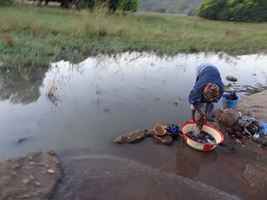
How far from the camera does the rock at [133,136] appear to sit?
15.4ft

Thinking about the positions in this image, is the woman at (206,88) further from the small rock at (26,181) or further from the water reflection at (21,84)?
the water reflection at (21,84)

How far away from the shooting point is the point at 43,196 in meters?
3.40

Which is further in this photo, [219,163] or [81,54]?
[81,54]

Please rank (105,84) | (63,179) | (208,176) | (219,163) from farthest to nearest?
(105,84) → (219,163) → (208,176) → (63,179)

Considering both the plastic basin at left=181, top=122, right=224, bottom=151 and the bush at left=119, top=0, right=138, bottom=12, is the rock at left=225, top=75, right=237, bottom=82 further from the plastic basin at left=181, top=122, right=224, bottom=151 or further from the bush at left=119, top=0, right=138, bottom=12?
the bush at left=119, top=0, right=138, bottom=12

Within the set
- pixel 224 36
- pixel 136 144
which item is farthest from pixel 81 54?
pixel 224 36

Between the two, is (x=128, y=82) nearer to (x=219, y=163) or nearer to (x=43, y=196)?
(x=219, y=163)

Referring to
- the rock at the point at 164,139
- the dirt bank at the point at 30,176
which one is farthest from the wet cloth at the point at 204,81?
the dirt bank at the point at 30,176

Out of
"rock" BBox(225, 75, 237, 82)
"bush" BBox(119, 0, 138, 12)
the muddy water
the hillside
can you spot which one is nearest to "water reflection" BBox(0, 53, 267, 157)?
the muddy water

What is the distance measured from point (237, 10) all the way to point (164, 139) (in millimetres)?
20459

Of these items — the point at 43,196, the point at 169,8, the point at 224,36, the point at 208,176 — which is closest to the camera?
the point at 43,196

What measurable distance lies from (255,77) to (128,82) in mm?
3660

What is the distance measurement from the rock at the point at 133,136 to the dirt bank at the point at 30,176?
1.02 m

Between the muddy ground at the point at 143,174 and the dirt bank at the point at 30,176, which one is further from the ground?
the dirt bank at the point at 30,176
